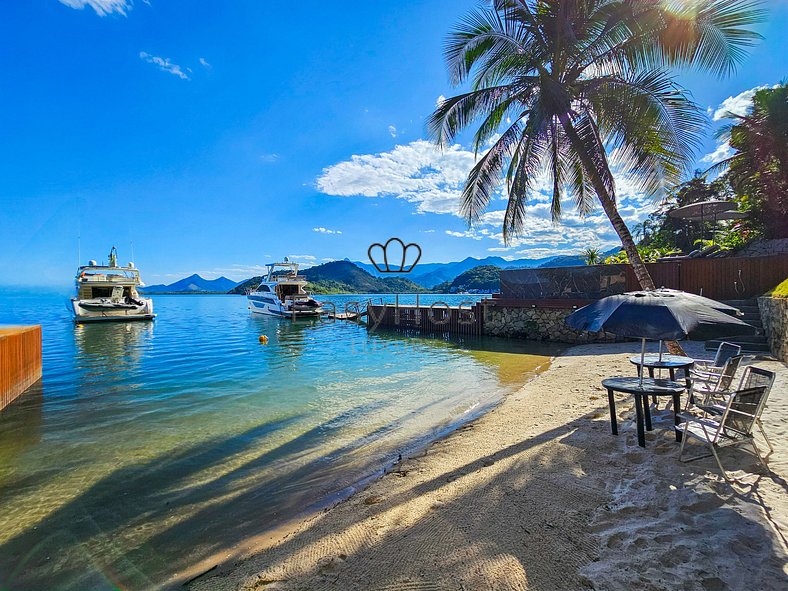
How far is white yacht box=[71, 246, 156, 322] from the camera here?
99.2 ft

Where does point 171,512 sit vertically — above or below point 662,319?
below

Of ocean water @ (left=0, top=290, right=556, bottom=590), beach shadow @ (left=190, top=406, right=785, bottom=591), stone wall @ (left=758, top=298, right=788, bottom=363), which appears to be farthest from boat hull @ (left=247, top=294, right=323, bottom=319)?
beach shadow @ (left=190, top=406, right=785, bottom=591)

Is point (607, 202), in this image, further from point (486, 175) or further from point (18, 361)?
point (18, 361)

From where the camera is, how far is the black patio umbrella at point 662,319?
3.76 m

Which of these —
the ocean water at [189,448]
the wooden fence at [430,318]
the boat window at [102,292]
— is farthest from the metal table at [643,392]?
the boat window at [102,292]

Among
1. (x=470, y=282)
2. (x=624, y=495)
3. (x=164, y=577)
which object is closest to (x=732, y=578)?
(x=624, y=495)

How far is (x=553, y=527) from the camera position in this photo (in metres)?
3.04

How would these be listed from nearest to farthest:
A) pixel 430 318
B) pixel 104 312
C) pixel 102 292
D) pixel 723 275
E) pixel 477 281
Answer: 1. pixel 723 275
2. pixel 430 318
3. pixel 104 312
4. pixel 102 292
5. pixel 477 281

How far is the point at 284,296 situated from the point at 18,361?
88.0 feet

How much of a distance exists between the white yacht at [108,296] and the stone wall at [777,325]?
38.7 metres

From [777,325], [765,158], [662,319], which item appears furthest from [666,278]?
[662,319]

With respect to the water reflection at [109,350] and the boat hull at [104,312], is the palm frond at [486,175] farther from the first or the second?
the boat hull at [104,312]

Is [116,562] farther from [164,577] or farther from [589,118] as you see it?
[589,118]

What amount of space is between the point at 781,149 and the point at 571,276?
9011 mm
